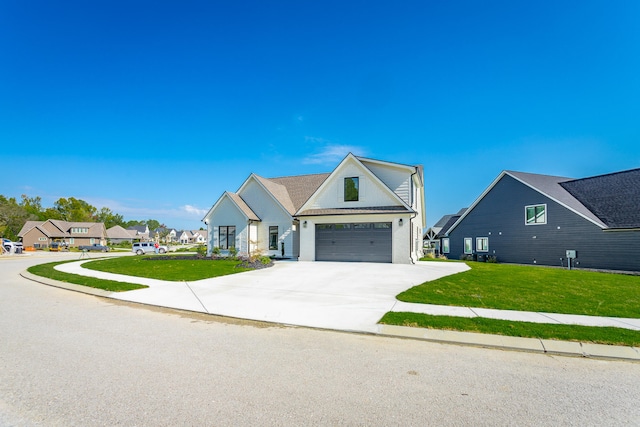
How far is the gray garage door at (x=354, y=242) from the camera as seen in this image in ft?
64.7

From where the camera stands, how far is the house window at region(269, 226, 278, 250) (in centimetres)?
2419

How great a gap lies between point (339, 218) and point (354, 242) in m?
1.79

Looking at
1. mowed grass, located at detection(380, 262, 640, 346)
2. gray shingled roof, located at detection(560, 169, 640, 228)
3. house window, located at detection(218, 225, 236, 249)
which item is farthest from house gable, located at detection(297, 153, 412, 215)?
gray shingled roof, located at detection(560, 169, 640, 228)

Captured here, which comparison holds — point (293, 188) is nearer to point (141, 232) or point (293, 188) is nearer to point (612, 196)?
point (612, 196)

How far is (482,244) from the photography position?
28.0 m

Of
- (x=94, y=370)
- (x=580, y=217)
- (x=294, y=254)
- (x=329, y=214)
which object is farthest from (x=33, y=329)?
(x=580, y=217)

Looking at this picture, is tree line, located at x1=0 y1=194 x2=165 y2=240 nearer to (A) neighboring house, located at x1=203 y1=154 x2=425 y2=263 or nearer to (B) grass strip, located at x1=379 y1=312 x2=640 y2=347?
(A) neighboring house, located at x1=203 y1=154 x2=425 y2=263

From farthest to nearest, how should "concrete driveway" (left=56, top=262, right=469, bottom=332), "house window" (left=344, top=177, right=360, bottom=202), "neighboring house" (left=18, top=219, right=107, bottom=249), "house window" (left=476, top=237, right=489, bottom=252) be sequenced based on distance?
"neighboring house" (left=18, top=219, right=107, bottom=249), "house window" (left=476, top=237, right=489, bottom=252), "house window" (left=344, top=177, right=360, bottom=202), "concrete driveway" (left=56, top=262, right=469, bottom=332)

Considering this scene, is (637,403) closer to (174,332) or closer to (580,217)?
(174,332)

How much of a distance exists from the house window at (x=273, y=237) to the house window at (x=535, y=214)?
19.2m

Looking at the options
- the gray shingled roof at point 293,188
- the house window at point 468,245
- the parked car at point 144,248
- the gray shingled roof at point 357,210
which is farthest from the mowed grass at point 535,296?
the parked car at point 144,248

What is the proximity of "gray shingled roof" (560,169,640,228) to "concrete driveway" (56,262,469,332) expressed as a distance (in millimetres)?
15754

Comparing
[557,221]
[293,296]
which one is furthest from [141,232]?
[557,221]

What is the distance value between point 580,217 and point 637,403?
23064 millimetres
